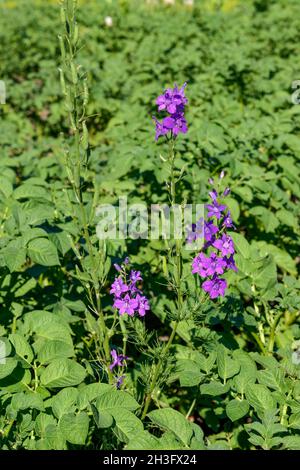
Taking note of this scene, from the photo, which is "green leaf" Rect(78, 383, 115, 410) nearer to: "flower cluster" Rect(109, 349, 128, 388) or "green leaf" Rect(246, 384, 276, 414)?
"flower cluster" Rect(109, 349, 128, 388)

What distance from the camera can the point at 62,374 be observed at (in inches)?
68.5

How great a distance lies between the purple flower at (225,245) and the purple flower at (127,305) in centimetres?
37

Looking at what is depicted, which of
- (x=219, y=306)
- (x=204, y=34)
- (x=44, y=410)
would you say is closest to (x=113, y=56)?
(x=204, y=34)

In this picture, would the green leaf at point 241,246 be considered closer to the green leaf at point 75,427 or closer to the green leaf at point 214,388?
the green leaf at point 214,388

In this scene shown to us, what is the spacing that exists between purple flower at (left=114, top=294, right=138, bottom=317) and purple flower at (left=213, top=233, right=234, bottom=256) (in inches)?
14.6

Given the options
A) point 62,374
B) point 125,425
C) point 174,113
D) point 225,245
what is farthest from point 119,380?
point 174,113

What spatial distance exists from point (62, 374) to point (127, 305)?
0.32 meters

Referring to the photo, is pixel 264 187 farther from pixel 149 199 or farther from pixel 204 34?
pixel 204 34

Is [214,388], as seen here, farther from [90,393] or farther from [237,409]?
[90,393]

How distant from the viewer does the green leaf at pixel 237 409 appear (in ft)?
5.38

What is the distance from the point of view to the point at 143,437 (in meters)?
1.46

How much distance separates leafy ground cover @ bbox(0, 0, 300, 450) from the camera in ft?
5.30
